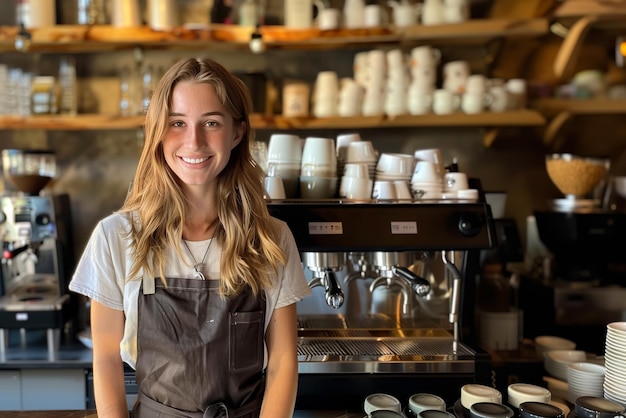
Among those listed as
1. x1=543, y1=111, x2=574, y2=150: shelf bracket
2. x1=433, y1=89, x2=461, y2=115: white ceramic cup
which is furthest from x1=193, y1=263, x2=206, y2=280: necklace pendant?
x1=543, y1=111, x2=574, y2=150: shelf bracket

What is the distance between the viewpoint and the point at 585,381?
4.46 ft

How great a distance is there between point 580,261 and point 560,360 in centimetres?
56

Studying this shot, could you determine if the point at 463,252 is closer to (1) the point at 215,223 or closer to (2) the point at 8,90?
(1) the point at 215,223

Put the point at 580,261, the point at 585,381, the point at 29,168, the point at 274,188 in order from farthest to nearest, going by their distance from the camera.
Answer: the point at 29,168
the point at 580,261
the point at 274,188
the point at 585,381

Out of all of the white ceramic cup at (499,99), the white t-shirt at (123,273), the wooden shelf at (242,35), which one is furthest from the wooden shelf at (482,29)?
the white t-shirt at (123,273)

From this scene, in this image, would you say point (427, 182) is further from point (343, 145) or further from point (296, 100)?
point (296, 100)

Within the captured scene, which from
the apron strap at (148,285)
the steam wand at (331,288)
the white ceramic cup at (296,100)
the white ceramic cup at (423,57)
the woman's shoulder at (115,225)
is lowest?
the steam wand at (331,288)

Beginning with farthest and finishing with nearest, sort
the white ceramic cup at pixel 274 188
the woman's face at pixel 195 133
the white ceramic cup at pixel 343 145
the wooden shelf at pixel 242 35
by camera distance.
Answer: the wooden shelf at pixel 242 35 → the white ceramic cup at pixel 343 145 → the white ceramic cup at pixel 274 188 → the woman's face at pixel 195 133

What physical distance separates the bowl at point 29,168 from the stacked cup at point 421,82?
1502 millimetres

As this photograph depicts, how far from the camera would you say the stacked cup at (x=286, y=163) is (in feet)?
5.23

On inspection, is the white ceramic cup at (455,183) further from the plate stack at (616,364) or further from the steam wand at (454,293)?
the plate stack at (616,364)

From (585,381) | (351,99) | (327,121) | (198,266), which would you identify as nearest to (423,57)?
(351,99)

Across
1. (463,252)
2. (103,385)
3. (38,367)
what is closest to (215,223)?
(103,385)

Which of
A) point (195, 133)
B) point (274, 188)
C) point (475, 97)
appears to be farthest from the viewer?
point (475, 97)
